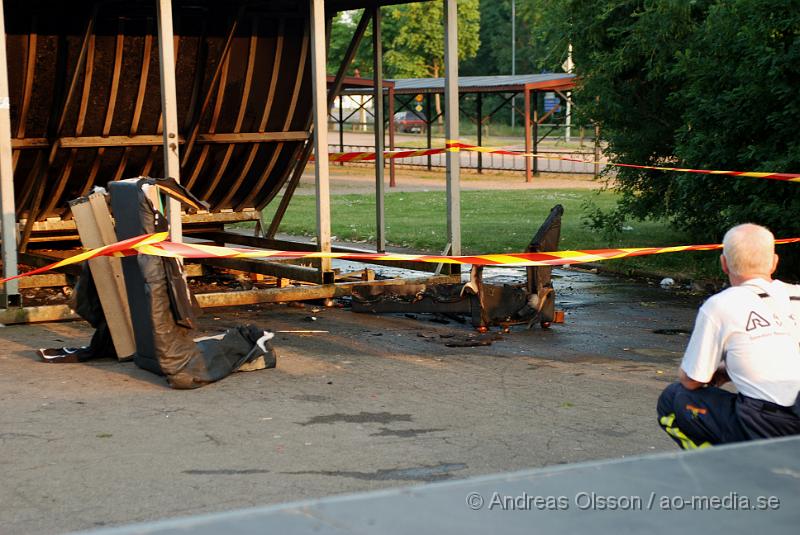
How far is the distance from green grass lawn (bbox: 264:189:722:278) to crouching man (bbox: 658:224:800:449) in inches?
302

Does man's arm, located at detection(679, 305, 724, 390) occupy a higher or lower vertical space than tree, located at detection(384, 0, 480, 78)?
lower

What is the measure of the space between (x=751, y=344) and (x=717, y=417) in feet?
1.03

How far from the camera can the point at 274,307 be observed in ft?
36.4

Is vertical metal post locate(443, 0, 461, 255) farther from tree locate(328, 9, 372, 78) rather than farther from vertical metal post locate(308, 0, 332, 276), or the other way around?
tree locate(328, 9, 372, 78)

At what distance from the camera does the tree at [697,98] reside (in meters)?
Answer: 10.4

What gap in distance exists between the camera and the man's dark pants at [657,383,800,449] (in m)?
4.41

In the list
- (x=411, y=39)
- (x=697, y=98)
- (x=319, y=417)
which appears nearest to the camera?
(x=319, y=417)

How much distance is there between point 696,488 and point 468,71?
86.5 m

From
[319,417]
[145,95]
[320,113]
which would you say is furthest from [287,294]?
[319,417]

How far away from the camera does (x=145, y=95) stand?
12.3m

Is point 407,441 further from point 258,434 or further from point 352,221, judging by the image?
point 352,221

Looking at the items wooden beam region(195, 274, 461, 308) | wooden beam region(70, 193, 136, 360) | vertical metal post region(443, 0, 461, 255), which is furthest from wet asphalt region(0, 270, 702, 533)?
vertical metal post region(443, 0, 461, 255)

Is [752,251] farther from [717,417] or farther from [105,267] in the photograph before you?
[105,267]

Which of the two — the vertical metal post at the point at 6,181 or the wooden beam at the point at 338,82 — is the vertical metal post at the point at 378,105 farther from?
the vertical metal post at the point at 6,181
